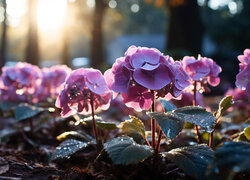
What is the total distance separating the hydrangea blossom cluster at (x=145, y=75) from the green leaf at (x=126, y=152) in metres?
0.25

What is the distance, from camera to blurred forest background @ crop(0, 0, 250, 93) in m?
12.5

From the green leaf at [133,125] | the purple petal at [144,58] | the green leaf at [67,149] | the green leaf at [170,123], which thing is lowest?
the green leaf at [67,149]

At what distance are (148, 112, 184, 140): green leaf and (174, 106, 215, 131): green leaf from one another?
4 cm

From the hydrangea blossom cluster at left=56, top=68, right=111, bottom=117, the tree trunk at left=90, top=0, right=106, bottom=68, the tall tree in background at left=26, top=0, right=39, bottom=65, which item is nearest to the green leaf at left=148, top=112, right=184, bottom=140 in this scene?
the hydrangea blossom cluster at left=56, top=68, right=111, bottom=117

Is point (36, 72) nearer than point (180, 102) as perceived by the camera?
Yes

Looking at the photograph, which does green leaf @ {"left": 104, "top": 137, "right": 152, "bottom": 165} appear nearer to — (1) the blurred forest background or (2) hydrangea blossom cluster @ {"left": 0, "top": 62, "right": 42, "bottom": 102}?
(2) hydrangea blossom cluster @ {"left": 0, "top": 62, "right": 42, "bottom": 102}

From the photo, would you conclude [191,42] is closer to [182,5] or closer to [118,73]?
[182,5]

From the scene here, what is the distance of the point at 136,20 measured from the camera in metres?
56.1

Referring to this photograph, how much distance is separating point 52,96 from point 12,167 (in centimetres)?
171

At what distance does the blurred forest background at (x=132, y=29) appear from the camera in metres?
12.5

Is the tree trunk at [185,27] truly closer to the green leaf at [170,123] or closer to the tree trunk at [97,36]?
the tree trunk at [97,36]

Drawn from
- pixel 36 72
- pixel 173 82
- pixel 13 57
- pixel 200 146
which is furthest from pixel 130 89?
pixel 13 57

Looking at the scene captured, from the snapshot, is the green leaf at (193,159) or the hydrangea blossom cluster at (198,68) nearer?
the green leaf at (193,159)

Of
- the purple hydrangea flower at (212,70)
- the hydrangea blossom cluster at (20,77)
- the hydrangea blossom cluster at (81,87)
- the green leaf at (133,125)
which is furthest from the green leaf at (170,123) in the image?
the hydrangea blossom cluster at (20,77)
